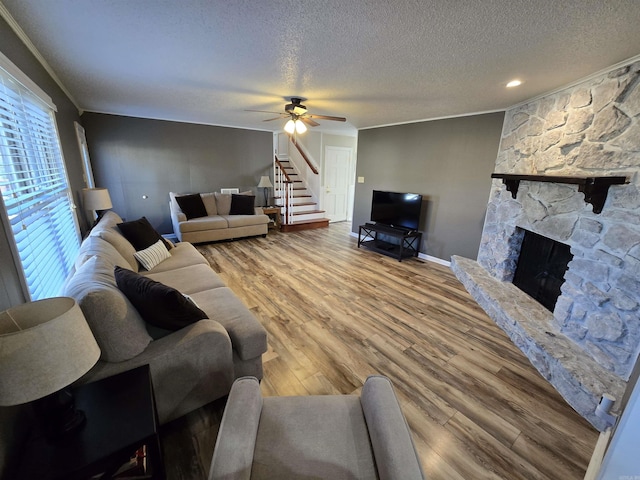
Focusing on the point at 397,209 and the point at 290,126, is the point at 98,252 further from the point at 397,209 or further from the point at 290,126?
the point at 397,209

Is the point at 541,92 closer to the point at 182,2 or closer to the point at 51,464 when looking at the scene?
the point at 182,2

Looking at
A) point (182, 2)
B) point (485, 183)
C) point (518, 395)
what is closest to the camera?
point (182, 2)

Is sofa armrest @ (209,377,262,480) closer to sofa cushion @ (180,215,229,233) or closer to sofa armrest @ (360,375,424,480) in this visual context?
sofa armrest @ (360,375,424,480)

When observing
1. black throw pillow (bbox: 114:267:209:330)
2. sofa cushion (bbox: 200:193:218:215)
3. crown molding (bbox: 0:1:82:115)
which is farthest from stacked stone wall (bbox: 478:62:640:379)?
sofa cushion (bbox: 200:193:218:215)

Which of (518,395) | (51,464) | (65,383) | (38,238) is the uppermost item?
(38,238)

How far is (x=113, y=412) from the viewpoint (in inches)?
42.6

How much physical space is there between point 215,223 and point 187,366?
3.90 metres

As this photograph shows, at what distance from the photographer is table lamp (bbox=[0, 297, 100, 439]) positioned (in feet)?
2.43

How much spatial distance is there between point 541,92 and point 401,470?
3.50 m

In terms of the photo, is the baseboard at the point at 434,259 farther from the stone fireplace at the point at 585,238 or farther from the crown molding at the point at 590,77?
the crown molding at the point at 590,77

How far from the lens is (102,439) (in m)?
0.98

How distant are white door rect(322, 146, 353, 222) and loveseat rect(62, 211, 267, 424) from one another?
547cm

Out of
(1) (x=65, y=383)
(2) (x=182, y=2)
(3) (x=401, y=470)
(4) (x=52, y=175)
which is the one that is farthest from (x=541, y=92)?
(4) (x=52, y=175)

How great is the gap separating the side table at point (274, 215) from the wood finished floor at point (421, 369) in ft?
8.17
